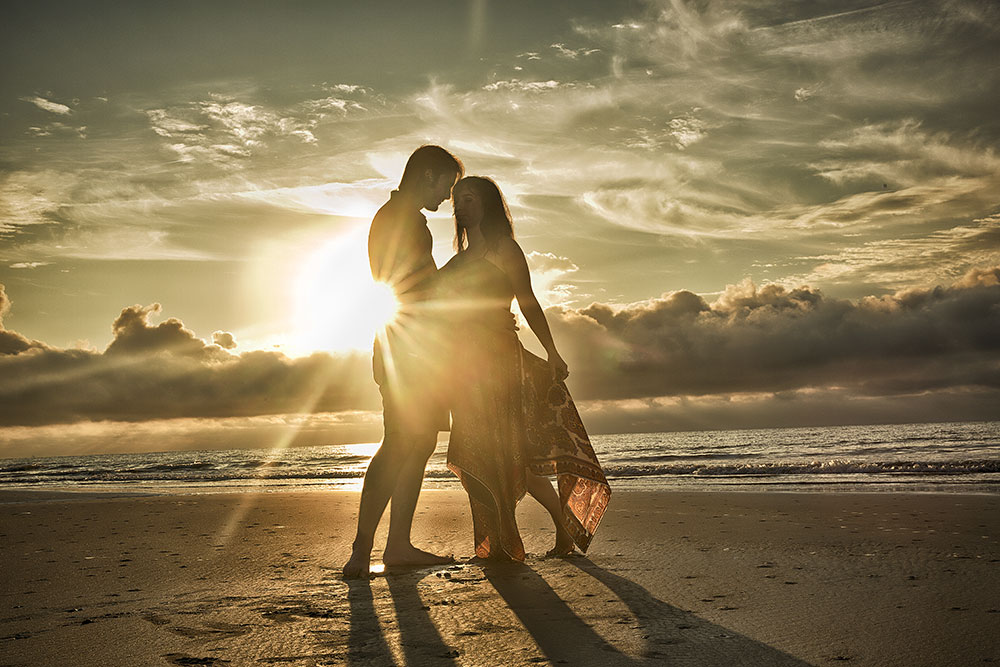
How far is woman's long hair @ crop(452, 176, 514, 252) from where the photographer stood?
12.8ft

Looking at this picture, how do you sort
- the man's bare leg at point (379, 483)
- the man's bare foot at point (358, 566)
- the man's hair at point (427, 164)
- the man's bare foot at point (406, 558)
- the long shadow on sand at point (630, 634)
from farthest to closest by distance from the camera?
the man's hair at point (427, 164) → the man's bare foot at point (406, 558) → the man's bare leg at point (379, 483) → the man's bare foot at point (358, 566) → the long shadow on sand at point (630, 634)

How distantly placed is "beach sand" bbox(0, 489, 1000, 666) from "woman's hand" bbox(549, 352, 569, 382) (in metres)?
0.98

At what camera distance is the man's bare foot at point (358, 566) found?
3592 mm

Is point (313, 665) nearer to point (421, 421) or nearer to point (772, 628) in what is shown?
point (772, 628)

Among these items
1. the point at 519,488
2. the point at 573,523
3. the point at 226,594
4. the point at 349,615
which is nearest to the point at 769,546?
the point at 573,523

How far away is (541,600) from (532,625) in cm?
40

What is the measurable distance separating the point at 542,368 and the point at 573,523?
0.88 meters

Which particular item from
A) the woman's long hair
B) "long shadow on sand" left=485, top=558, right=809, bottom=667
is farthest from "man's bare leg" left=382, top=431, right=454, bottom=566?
the woman's long hair

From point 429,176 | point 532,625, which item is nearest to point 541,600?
point 532,625

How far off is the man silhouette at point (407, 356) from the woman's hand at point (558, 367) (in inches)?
23.9

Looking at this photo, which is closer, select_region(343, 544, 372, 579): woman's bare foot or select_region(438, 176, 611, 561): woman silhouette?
select_region(343, 544, 372, 579): woman's bare foot

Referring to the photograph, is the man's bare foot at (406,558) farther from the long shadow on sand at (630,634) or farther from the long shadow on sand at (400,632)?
the long shadow on sand at (630,634)

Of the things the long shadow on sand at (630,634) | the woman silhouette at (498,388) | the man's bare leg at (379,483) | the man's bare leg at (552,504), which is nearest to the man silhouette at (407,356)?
the man's bare leg at (379,483)

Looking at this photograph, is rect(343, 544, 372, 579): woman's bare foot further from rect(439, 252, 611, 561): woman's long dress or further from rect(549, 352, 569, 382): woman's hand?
rect(549, 352, 569, 382): woman's hand
